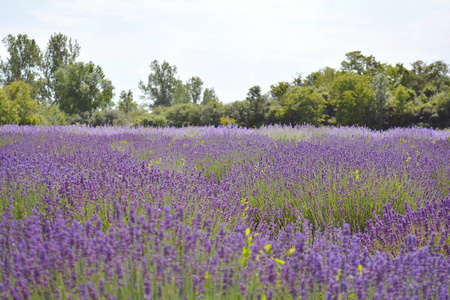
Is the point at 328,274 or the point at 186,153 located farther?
the point at 186,153

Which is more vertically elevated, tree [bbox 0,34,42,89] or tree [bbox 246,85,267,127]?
tree [bbox 0,34,42,89]

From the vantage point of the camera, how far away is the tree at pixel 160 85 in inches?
1993

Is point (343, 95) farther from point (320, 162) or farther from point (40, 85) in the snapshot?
point (40, 85)

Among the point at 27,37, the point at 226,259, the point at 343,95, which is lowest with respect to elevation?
the point at 226,259

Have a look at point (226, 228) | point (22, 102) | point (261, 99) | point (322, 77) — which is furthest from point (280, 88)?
point (226, 228)

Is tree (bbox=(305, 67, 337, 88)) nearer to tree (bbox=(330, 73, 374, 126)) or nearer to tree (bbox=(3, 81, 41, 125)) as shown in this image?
tree (bbox=(330, 73, 374, 126))

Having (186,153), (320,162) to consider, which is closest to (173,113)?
(186,153)

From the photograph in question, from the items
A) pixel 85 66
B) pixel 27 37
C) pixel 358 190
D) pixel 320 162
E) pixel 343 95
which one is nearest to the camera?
pixel 358 190

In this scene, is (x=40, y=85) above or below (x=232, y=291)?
above

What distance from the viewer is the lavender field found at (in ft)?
5.38

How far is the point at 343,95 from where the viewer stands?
74.5ft

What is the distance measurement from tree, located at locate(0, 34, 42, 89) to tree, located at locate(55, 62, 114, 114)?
6.00 meters

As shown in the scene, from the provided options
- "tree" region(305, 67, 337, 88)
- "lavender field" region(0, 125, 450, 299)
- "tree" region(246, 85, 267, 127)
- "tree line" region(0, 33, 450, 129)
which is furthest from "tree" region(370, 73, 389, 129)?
"lavender field" region(0, 125, 450, 299)

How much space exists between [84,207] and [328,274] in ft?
6.59
